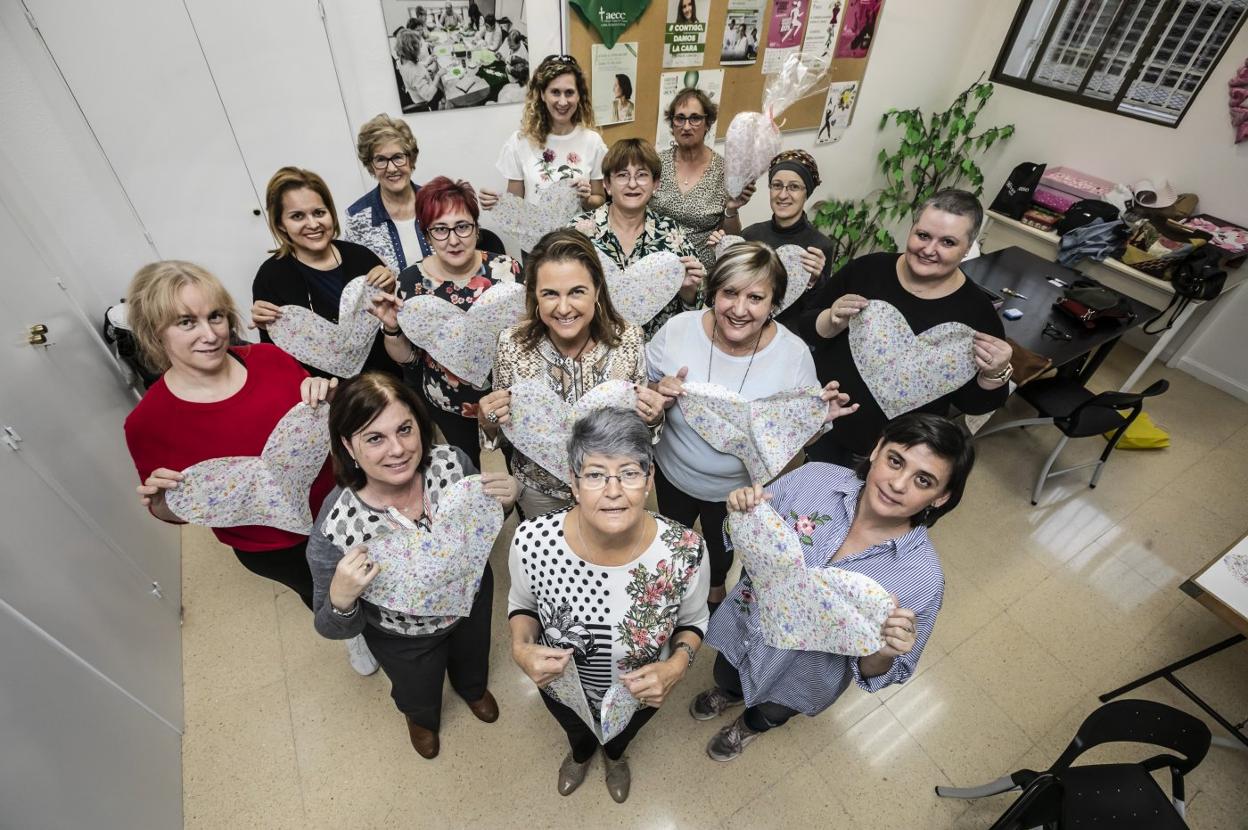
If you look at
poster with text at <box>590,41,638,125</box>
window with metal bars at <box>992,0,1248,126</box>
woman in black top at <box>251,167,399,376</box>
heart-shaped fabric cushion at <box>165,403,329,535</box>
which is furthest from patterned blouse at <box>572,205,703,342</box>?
window with metal bars at <box>992,0,1248,126</box>

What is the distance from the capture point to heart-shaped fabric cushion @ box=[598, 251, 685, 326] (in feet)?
7.06

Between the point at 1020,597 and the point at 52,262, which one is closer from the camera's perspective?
the point at 52,262

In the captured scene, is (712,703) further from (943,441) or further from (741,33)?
(741,33)

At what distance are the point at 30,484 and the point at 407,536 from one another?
1.44 metres

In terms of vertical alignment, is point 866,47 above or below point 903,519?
above

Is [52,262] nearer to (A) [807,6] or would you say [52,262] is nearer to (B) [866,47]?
(A) [807,6]

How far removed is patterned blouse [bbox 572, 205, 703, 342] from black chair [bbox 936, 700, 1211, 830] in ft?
6.21

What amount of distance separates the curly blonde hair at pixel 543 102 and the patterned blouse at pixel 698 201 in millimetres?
516

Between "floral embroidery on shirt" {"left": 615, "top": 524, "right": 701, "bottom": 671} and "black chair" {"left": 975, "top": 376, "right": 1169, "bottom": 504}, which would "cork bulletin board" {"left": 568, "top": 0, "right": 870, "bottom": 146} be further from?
"floral embroidery on shirt" {"left": 615, "top": 524, "right": 701, "bottom": 671}

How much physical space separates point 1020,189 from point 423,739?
18.4 ft

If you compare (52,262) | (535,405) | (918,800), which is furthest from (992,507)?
(52,262)

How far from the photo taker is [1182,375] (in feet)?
14.6

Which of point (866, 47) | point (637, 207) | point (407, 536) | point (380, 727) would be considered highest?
point (866, 47)

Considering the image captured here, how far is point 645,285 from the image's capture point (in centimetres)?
216
